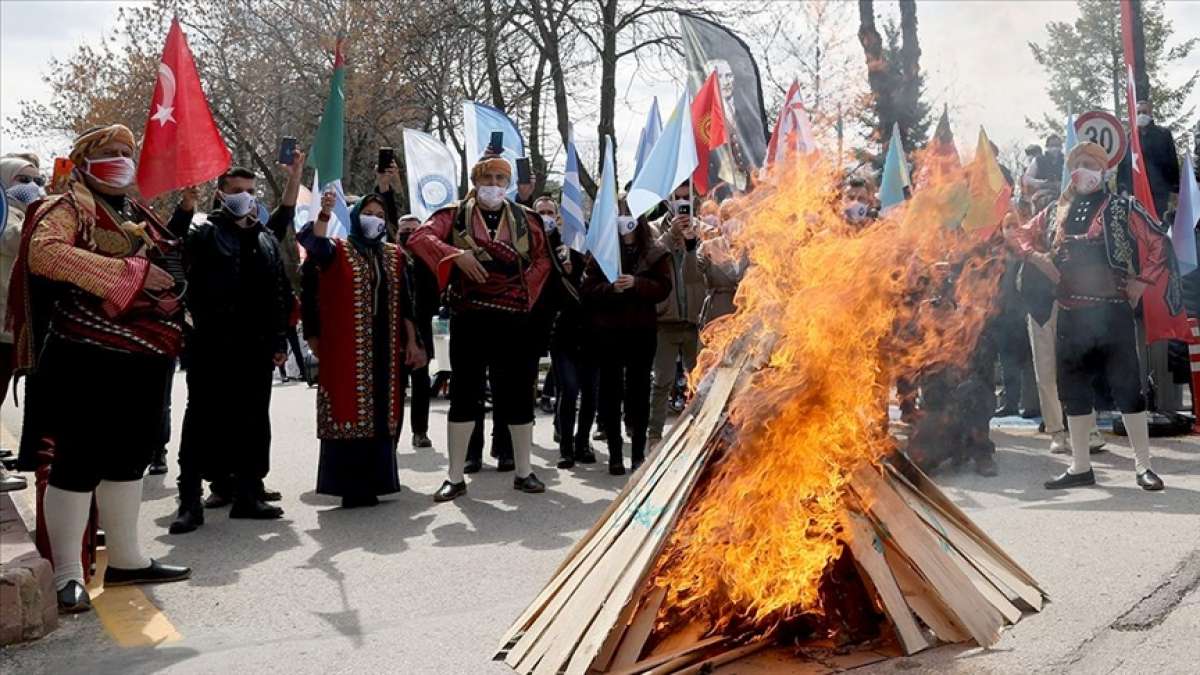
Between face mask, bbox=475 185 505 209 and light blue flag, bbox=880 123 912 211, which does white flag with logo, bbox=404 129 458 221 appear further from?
light blue flag, bbox=880 123 912 211

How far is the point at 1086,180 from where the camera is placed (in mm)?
7211

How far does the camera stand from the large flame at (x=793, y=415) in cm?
384

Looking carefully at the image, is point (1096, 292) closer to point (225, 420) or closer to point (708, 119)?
point (708, 119)

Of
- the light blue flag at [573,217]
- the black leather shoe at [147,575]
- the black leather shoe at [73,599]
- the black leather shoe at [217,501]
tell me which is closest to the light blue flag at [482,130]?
the light blue flag at [573,217]

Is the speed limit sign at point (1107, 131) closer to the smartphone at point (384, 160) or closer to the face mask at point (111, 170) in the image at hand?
the smartphone at point (384, 160)

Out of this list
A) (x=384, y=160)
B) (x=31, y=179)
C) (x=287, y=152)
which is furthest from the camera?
(x=384, y=160)

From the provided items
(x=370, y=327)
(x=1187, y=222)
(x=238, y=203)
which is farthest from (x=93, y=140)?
(x=1187, y=222)

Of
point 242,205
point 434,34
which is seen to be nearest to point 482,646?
point 242,205

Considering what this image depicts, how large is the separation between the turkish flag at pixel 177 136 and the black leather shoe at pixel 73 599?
2.02 meters

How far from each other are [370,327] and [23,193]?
2431 millimetres

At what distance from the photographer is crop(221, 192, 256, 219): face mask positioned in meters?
6.71

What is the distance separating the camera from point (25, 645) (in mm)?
4379

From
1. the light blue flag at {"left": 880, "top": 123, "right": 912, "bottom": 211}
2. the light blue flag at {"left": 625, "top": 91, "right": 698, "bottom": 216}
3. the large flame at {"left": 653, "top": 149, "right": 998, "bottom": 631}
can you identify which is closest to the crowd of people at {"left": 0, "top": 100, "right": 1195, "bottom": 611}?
the light blue flag at {"left": 625, "top": 91, "right": 698, "bottom": 216}

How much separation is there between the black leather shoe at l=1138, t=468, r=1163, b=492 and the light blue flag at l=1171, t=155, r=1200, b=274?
9.41 ft
